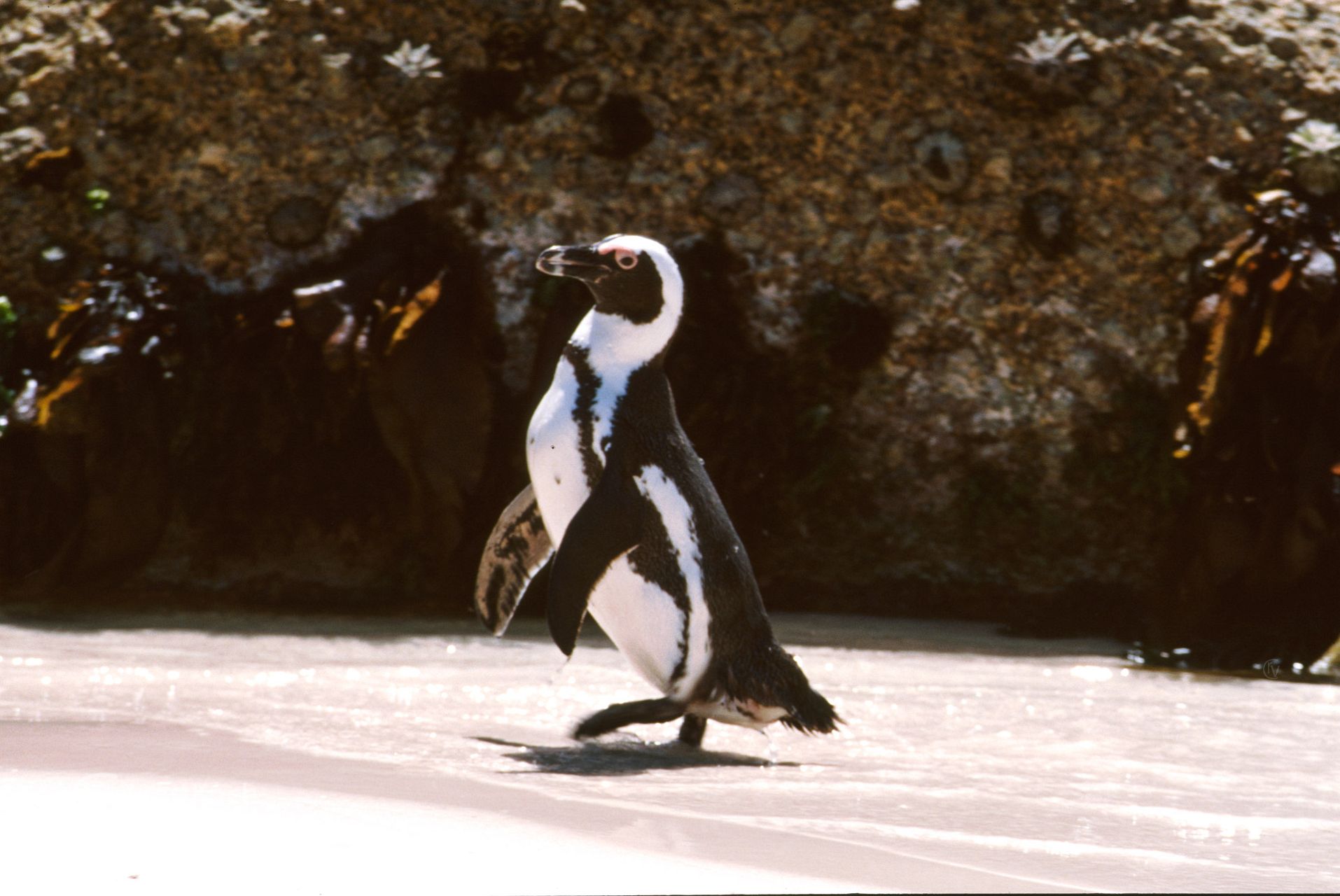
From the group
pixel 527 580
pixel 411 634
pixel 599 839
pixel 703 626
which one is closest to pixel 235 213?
pixel 411 634

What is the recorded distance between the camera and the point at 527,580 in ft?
11.3

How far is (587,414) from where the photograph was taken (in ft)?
10.0

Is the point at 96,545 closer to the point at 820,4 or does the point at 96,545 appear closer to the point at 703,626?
the point at 703,626

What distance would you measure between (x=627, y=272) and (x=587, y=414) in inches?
12.8

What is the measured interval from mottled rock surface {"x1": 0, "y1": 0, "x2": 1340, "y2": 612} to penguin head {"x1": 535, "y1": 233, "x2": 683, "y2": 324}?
7.66 feet

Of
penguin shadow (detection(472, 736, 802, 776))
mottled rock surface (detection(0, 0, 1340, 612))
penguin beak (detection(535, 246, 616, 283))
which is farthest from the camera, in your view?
mottled rock surface (detection(0, 0, 1340, 612))

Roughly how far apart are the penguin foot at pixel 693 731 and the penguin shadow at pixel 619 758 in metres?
0.02

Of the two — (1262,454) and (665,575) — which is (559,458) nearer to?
(665,575)

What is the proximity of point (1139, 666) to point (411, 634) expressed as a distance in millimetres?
2368

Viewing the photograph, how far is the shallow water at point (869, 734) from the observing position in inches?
85.6

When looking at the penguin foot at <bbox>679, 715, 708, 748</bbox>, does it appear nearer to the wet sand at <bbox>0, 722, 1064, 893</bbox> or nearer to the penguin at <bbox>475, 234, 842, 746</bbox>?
the penguin at <bbox>475, 234, 842, 746</bbox>

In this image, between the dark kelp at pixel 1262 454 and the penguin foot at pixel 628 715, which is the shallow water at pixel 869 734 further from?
the dark kelp at pixel 1262 454

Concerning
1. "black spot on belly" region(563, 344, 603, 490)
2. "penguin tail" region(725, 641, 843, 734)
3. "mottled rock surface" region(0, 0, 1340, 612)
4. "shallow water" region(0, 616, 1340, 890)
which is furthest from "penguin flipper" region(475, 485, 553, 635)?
"mottled rock surface" region(0, 0, 1340, 612)

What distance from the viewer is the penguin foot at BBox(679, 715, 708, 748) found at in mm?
3068
